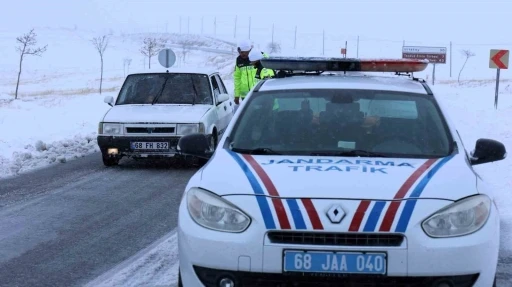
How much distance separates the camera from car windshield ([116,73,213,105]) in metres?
13.7

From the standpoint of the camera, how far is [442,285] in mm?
4242

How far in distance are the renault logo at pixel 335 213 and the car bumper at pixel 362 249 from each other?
15 centimetres

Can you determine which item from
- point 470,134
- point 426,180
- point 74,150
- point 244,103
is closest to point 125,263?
point 244,103

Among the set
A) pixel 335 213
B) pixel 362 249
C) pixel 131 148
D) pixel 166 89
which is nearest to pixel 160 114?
pixel 131 148

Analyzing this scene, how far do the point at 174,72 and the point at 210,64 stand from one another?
235 feet

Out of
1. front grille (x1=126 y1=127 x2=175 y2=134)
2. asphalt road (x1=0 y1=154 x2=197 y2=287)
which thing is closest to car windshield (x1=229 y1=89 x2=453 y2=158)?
asphalt road (x1=0 y1=154 x2=197 y2=287)

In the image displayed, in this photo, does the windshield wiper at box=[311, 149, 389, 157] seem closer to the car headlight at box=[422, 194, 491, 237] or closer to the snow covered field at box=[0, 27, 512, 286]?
the car headlight at box=[422, 194, 491, 237]

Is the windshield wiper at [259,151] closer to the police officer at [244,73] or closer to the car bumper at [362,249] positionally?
the car bumper at [362,249]

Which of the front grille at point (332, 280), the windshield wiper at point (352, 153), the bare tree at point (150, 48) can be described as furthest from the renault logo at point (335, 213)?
the bare tree at point (150, 48)

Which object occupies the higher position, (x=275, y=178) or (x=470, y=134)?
(x=275, y=178)

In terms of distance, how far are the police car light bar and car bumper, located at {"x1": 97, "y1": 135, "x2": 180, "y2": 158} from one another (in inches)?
229

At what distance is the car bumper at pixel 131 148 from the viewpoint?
12.5m

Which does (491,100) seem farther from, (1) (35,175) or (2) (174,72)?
(1) (35,175)

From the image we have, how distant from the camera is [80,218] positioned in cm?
864
